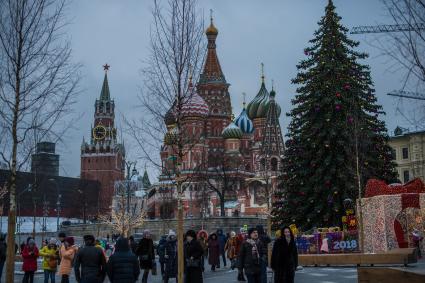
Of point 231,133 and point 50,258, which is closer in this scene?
point 50,258

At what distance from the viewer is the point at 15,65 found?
12.5 m

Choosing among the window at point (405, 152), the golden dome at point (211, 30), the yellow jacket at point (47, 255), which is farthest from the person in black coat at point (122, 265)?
the golden dome at point (211, 30)

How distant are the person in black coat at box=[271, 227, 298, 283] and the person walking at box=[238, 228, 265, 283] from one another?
3.80 ft

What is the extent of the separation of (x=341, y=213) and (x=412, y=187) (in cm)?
558

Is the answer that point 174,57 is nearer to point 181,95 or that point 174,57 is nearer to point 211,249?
Answer: point 181,95

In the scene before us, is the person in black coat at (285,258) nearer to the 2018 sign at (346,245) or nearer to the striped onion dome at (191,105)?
the striped onion dome at (191,105)

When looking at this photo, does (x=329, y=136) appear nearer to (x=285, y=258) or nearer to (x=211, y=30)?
(x=285, y=258)

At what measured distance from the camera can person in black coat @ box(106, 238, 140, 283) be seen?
917 cm

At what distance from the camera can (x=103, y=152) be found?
134 meters

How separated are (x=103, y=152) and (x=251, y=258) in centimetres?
12477

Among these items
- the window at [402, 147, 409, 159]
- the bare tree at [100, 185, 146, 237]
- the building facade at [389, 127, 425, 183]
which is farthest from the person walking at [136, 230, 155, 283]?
the window at [402, 147, 409, 159]

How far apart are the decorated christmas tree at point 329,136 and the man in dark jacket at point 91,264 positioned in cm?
1830

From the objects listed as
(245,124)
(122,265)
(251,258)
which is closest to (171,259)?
(251,258)

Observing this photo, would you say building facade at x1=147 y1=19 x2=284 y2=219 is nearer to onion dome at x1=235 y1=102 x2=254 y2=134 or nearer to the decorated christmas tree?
onion dome at x1=235 y1=102 x2=254 y2=134
